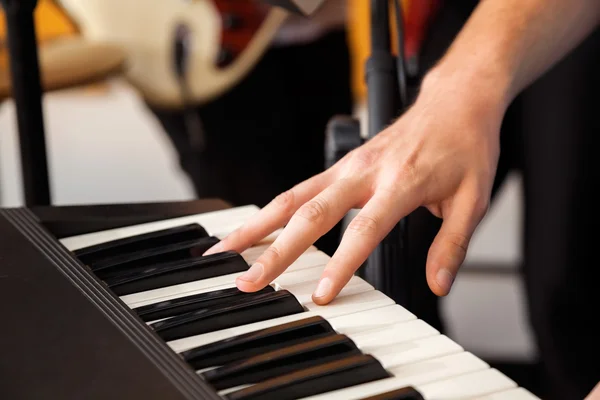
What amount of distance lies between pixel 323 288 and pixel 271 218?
148 mm

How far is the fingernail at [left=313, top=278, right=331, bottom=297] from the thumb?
0.11 meters

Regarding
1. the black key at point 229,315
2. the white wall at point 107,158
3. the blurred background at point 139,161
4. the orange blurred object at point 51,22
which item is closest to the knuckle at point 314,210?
the black key at point 229,315

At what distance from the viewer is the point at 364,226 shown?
690 millimetres

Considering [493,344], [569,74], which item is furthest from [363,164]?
[493,344]

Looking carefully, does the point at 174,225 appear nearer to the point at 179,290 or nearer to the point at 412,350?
the point at 179,290

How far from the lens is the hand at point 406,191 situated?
69 cm

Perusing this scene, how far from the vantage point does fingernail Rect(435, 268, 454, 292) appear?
26.8 inches

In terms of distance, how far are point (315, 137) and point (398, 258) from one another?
4.86 feet

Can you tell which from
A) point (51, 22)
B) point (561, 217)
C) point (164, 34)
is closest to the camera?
point (561, 217)

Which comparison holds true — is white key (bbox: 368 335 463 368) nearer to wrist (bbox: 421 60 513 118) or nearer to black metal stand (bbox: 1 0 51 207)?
wrist (bbox: 421 60 513 118)

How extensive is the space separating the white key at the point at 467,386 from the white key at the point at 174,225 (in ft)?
1.05

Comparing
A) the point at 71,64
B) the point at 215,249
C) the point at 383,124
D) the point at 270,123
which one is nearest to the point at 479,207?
the point at 383,124

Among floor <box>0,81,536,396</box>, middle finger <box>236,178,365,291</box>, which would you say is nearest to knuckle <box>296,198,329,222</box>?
middle finger <box>236,178,365,291</box>

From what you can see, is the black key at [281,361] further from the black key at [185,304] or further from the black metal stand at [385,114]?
the black metal stand at [385,114]
